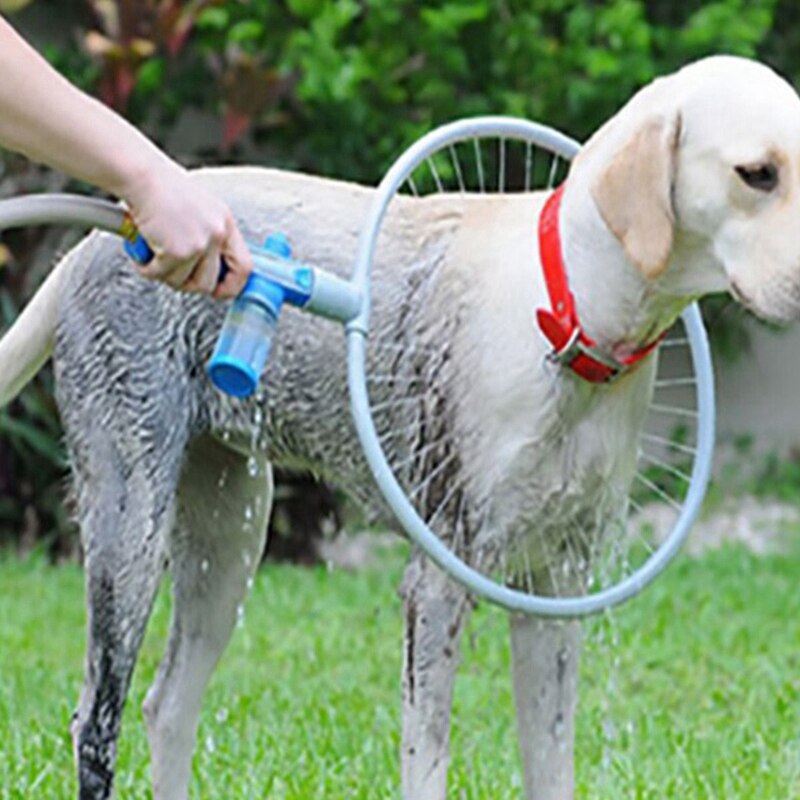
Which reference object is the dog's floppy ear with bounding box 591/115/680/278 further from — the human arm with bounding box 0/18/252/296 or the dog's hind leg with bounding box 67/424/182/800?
the dog's hind leg with bounding box 67/424/182/800

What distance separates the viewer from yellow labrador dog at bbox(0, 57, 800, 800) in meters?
3.63

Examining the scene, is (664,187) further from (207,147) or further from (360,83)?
(207,147)

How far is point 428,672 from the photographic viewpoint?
3.97 metres

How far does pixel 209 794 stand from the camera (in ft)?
15.8

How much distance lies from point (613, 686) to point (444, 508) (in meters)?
2.30

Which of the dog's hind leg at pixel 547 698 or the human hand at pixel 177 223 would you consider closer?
the human hand at pixel 177 223

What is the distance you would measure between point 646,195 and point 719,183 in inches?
4.7

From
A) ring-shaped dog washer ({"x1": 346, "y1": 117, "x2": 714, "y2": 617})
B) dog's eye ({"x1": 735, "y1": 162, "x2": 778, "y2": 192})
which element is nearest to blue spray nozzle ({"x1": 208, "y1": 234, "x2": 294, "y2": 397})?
ring-shaped dog washer ({"x1": 346, "y1": 117, "x2": 714, "y2": 617})

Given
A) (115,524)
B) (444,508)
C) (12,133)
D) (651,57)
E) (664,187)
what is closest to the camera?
(12,133)

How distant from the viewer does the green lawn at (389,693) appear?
4.93 meters

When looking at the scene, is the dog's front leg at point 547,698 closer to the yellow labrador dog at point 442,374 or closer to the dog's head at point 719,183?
the yellow labrador dog at point 442,374

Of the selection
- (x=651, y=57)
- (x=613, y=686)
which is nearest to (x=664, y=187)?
(x=613, y=686)

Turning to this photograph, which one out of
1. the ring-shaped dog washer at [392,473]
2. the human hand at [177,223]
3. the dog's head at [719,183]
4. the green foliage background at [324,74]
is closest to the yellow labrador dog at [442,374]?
the dog's head at [719,183]

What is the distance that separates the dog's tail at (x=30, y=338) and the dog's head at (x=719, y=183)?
4.06 feet
